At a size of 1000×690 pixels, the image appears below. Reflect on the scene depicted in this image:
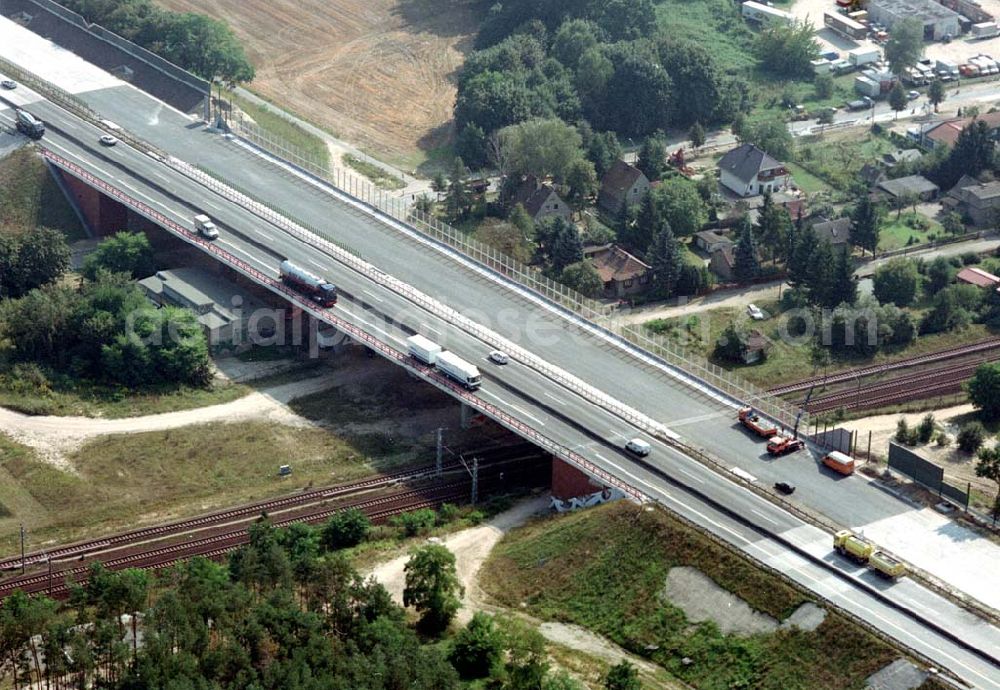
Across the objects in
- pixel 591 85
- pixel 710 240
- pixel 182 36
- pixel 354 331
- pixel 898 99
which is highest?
pixel 182 36

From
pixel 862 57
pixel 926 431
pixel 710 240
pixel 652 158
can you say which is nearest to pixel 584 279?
pixel 710 240

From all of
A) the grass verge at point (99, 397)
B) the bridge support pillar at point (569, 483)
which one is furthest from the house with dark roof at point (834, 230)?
the grass verge at point (99, 397)

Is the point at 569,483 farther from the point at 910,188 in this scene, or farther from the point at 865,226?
the point at 910,188

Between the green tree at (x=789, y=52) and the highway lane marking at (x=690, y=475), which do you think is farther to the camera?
the green tree at (x=789, y=52)

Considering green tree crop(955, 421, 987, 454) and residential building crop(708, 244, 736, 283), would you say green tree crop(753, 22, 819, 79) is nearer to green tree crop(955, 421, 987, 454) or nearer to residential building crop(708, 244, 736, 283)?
residential building crop(708, 244, 736, 283)

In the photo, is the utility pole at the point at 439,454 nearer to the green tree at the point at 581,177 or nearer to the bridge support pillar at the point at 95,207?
the green tree at the point at 581,177

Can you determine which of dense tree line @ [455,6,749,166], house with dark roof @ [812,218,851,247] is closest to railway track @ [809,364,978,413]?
house with dark roof @ [812,218,851,247]
